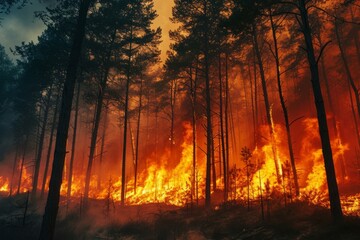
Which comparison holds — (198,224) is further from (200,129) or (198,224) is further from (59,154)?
(200,129)

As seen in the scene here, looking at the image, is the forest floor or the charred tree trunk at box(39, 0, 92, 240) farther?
the forest floor

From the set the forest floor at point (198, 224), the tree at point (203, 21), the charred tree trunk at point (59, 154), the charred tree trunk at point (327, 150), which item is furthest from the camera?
the tree at point (203, 21)

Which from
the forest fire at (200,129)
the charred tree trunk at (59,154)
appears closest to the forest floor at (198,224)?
the forest fire at (200,129)

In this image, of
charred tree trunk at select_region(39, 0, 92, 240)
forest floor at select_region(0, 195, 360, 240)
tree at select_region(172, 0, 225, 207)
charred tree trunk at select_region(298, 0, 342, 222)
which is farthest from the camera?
tree at select_region(172, 0, 225, 207)

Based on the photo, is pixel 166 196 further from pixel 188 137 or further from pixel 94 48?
pixel 94 48

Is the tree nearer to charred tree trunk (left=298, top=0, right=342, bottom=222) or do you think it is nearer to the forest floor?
the forest floor

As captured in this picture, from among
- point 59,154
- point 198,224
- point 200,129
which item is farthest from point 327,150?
point 200,129

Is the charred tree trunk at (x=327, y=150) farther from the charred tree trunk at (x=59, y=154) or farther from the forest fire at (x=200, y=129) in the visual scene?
the charred tree trunk at (x=59, y=154)

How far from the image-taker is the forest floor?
26.6ft

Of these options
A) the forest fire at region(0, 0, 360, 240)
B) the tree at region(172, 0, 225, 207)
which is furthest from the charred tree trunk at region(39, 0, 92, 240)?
the tree at region(172, 0, 225, 207)

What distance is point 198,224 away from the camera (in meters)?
12.3

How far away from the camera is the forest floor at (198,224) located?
26.6 feet

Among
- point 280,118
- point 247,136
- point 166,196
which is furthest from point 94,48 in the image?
point 247,136

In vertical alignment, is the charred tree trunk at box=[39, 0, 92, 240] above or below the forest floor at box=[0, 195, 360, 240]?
above
